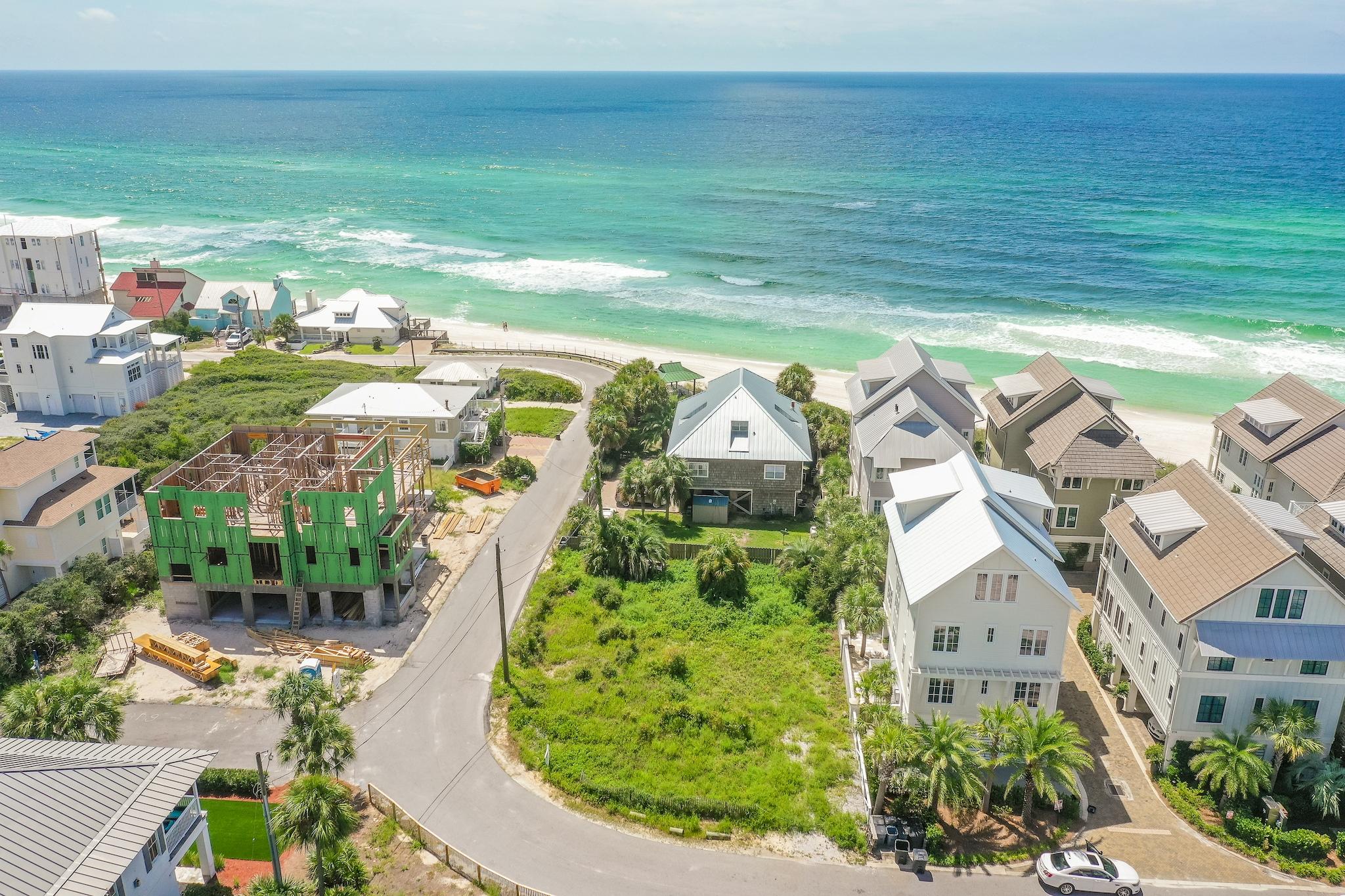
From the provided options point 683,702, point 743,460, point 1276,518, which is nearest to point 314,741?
point 683,702

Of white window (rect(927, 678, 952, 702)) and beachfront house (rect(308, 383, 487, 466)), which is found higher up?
beachfront house (rect(308, 383, 487, 466))

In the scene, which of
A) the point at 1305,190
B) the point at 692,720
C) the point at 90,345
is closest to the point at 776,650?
the point at 692,720

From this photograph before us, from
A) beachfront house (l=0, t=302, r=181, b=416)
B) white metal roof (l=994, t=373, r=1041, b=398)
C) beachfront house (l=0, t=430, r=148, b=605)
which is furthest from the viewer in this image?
beachfront house (l=0, t=302, r=181, b=416)

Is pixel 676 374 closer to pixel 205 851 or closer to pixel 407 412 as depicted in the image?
pixel 407 412

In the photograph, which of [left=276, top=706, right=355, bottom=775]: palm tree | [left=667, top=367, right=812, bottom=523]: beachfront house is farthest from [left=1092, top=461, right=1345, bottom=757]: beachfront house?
[left=276, top=706, right=355, bottom=775]: palm tree

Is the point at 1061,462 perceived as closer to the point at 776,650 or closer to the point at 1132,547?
the point at 1132,547

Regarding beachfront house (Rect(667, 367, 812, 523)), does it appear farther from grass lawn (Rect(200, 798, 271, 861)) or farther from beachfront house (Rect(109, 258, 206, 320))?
beachfront house (Rect(109, 258, 206, 320))

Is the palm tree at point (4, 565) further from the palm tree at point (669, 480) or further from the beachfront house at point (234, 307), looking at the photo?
the beachfront house at point (234, 307)
